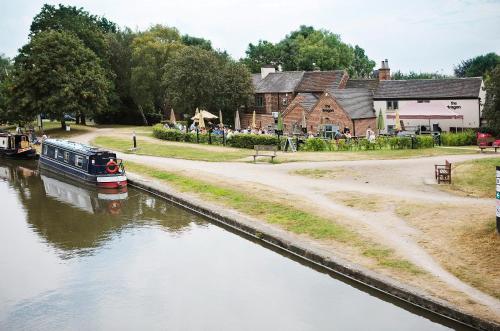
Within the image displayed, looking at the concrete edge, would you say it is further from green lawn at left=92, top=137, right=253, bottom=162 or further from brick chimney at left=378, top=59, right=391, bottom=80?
brick chimney at left=378, top=59, right=391, bottom=80

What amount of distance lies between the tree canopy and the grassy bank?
5408 centimetres

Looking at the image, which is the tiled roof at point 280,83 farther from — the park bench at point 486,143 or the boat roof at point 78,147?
the boat roof at point 78,147

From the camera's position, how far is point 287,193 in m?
20.5

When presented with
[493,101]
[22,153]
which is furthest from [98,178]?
[493,101]

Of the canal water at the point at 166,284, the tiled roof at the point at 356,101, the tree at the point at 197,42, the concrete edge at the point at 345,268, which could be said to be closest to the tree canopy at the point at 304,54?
the tree at the point at 197,42

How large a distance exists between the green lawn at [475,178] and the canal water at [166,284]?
782 cm

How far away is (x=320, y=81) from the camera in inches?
2149

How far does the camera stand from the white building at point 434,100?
1673 inches

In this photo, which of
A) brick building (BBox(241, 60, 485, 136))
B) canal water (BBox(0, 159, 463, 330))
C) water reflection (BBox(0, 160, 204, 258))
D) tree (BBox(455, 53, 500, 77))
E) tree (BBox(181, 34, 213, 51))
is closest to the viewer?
canal water (BBox(0, 159, 463, 330))

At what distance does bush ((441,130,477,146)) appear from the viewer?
35.6m

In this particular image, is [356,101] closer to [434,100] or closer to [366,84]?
[434,100]

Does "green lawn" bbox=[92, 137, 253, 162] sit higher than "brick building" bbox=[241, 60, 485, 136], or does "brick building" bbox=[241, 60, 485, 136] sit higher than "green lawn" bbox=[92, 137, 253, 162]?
"brick building" bbox=[241, 60, 485, 136]

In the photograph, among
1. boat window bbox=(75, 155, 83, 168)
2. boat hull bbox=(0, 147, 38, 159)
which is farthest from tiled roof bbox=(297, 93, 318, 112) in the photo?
boat window bbox=(75, 155, 83, 168)

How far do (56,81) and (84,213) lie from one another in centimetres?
2776
